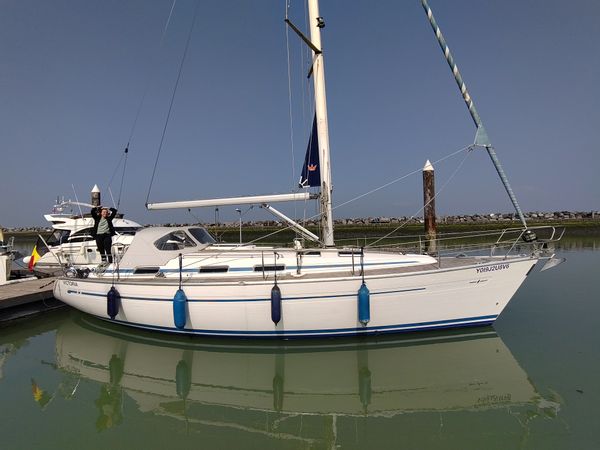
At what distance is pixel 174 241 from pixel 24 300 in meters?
5.11

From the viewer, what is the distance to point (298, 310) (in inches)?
286

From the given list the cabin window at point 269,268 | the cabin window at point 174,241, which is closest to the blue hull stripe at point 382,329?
the cabin window at point 269,268

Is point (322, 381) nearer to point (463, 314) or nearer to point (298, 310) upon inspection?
point (298, 310)

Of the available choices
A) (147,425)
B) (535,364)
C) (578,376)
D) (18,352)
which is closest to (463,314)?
(535,364)

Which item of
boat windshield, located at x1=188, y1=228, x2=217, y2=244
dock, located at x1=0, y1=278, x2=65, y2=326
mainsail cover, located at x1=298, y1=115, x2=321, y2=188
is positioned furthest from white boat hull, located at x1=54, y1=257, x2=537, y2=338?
dock, located at x1=0, y1=278, x2=65, y2=326

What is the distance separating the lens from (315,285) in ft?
23.5

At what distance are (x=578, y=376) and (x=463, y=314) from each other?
202 centimetres

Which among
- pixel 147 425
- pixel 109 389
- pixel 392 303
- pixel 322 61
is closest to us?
pixel 147 425

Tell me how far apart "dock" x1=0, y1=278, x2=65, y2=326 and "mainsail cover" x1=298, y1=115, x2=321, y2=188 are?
336 inches

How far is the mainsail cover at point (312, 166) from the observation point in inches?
354

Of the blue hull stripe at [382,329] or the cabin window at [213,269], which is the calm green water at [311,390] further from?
the cabin window at [213,269]

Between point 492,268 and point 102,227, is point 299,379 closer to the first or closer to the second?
point 492,268

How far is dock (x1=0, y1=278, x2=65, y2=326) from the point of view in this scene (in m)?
10.1

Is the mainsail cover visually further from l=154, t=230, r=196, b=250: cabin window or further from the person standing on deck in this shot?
the person standing on deck
